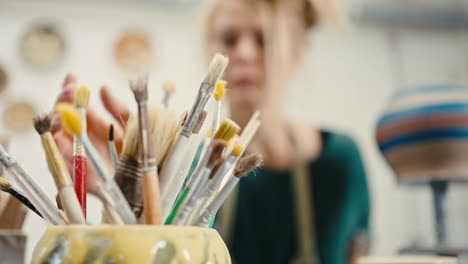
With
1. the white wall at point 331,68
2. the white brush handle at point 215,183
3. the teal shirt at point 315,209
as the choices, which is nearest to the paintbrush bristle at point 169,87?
the white brush handle at point 215,183

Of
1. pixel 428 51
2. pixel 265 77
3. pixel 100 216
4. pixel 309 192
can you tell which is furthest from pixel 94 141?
pixel 428 51

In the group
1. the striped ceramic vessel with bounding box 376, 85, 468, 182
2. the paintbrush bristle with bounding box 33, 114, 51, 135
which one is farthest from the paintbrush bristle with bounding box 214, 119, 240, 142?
the striped ceramic vessel with bounding box 376, 85, 468, 182

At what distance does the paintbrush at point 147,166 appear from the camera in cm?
30

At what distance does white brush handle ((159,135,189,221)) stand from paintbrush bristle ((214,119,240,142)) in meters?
0.02

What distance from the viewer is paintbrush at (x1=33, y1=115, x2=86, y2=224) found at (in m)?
0.31

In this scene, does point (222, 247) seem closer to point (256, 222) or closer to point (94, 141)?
point (94, 141)

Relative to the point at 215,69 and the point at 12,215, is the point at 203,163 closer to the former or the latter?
the point at 215,69

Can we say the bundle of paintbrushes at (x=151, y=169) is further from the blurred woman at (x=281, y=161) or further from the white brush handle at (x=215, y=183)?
the blurred woman at (x=281, y=161)

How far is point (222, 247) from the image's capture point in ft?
1.05

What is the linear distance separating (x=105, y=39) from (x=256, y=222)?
66.9 inches

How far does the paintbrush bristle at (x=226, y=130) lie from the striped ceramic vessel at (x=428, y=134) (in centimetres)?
53

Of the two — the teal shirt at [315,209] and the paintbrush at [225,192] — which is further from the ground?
the paintbrush at [225,192]

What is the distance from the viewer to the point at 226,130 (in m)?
0.32

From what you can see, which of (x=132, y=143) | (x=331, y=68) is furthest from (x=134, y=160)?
(x=331, y=68)
